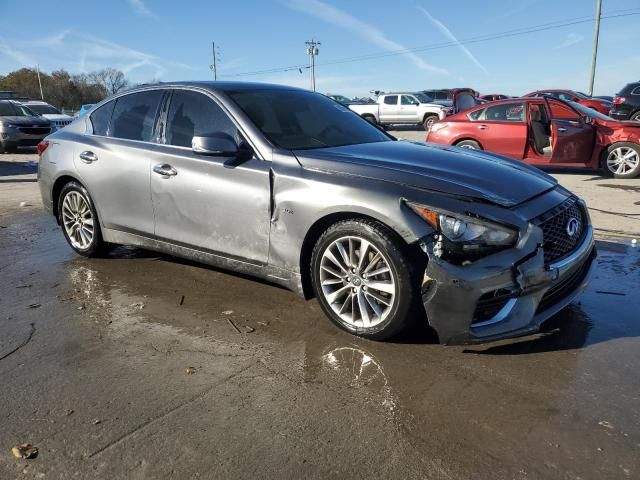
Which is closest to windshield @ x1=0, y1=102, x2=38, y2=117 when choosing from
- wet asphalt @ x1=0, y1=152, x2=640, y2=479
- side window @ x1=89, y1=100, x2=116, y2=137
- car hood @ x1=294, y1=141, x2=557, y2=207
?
side window @ x1=89, y1=100, x2=116, y2=137

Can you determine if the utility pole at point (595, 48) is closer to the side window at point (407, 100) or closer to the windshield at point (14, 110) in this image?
the side window at point (407, 100)

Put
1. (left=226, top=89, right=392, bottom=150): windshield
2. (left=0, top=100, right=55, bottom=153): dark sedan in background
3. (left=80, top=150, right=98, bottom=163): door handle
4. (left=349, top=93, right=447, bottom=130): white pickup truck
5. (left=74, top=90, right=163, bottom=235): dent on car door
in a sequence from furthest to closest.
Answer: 1. (left=349, top=93, right=447, bottom=130): white pickup truck
2. (left=0, top=100, right=55, bottom=153): dark sedan in background
3. (left=80, top=150, right=98, bottom=163): door handle
4. (left=74, top=90, right=163, bottom=235): dent on car door
5. (left=226, top=89, right=392, bottom=150): windshield

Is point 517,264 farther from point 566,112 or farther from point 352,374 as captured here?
point 566,112

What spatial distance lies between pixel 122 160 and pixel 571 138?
823cm

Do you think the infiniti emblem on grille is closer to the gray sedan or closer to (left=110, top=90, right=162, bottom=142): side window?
the gray sedan

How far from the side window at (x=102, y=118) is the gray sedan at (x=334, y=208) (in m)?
0.01

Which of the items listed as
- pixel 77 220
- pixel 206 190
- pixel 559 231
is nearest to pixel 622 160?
pixel 559 231

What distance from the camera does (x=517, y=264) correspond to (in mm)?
2906

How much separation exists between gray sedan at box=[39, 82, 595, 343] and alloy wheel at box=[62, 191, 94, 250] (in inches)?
3.9

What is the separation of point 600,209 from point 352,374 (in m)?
5.64

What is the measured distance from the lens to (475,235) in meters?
2.96

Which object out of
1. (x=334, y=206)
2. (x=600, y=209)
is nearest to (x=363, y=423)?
(x=334, y=206)

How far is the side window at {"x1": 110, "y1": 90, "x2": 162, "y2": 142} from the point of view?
15.2 ft

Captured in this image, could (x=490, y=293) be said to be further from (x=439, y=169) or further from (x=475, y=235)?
(x=439, y=169)
